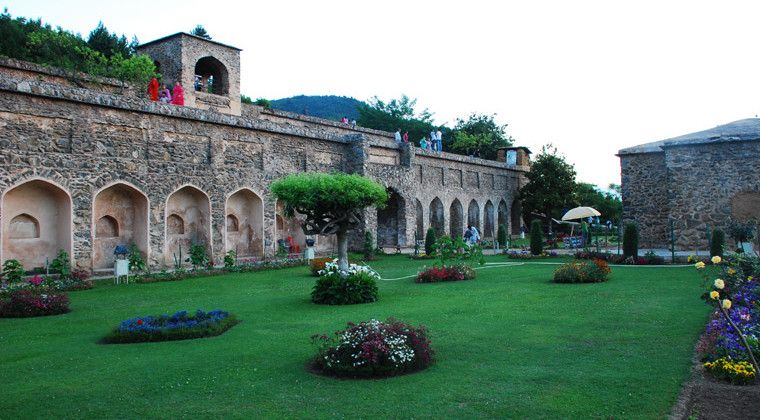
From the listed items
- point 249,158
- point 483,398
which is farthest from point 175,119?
point 483,398

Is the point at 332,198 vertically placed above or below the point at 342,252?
above

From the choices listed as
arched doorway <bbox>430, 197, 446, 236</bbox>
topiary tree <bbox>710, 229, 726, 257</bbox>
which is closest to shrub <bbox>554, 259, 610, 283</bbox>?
topiary tree <bbox>710, 229, 726, 257</bbox>

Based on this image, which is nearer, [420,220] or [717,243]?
[717,243]

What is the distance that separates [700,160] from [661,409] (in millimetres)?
21424

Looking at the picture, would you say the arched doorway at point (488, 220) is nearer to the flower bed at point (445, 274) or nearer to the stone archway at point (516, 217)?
the stone archway at point (516, 217)

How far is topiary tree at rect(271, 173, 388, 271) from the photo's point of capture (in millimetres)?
13422

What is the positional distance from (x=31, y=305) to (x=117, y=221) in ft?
26.7

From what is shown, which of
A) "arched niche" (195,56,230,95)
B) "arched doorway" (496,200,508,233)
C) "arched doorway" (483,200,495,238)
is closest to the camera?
"arched niche" (195,56,230,95)

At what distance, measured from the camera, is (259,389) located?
20.2 ft

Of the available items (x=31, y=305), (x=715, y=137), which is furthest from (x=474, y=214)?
(x=31, y=305)

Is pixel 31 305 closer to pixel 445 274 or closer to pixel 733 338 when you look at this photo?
pixel 445 274

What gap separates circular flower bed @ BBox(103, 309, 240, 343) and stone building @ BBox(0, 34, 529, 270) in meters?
9.14

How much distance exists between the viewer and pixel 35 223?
17141mm

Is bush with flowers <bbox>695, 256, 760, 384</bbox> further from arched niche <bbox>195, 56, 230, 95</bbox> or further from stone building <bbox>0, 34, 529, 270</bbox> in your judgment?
arched niche <bbox>195, 56, 230, 95</bbox>
